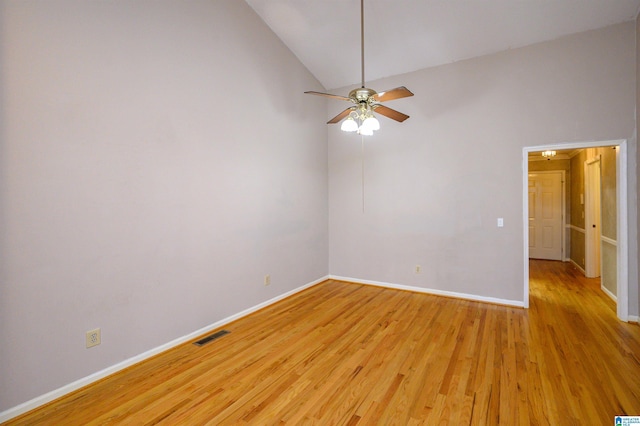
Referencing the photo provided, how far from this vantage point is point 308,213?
4902 mm

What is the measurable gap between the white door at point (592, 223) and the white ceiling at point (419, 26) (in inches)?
115

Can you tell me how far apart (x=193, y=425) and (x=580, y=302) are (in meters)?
4.82

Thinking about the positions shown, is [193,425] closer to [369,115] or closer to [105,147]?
[105,147]

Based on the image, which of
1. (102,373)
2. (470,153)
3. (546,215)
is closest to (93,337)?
(102,373)

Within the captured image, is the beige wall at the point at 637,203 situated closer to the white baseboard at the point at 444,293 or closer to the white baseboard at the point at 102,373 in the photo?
the white baseboard at the point at 444,293

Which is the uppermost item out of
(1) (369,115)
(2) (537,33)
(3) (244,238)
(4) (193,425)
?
(2) (537,33)

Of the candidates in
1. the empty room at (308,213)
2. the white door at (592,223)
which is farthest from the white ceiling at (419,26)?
the white door at (592,223)

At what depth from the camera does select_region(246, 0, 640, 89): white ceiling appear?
3287mm

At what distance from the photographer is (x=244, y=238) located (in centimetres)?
371

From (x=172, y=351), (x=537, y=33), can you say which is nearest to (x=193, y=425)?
(x=172, y=351)

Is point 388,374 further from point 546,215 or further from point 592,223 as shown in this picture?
point 546,215

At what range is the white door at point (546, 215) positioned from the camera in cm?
703

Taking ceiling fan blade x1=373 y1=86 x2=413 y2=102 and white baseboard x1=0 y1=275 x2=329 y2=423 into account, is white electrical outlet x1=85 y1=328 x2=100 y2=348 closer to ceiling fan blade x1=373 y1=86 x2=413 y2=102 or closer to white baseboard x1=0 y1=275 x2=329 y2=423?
white baseboard x1=0 y1=275 x2=329 y2=423

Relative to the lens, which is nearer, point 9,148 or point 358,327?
point 9,148
